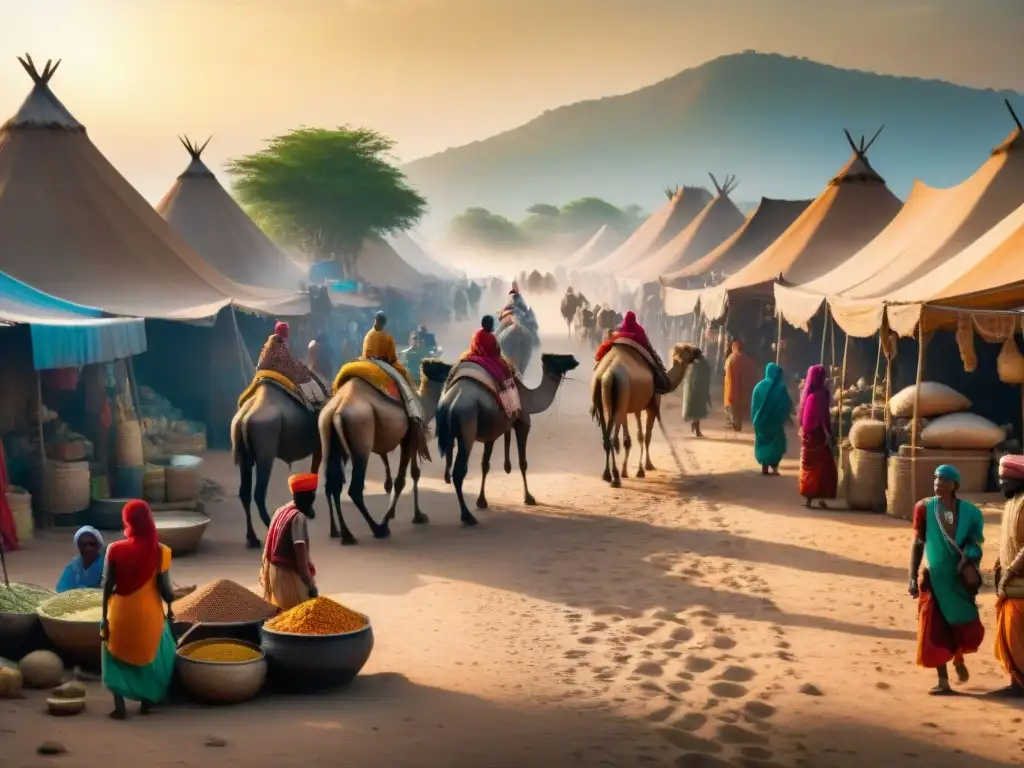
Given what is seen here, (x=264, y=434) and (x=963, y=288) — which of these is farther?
(x=963, y=288)

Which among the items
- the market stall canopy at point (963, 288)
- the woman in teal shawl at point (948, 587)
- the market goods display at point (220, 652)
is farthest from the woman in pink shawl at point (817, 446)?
the market goods display at point (220, 652)

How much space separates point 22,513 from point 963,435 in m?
9.52

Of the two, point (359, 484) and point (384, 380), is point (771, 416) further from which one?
point (359, 484)

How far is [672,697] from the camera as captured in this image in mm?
6406

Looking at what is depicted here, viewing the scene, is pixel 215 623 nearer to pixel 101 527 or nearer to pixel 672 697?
pixel 672 697

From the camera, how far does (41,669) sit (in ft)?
19.7

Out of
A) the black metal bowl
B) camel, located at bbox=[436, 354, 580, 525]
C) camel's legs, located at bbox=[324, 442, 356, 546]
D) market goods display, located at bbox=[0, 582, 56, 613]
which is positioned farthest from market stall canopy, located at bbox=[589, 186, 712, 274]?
the black metal bowl

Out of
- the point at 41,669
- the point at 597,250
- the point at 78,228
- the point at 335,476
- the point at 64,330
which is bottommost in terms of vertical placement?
the point at 41,669

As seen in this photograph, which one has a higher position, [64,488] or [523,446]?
[523,446]

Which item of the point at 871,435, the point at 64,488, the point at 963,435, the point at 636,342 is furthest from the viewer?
the point at 636,342

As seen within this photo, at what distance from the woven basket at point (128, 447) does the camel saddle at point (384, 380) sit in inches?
106

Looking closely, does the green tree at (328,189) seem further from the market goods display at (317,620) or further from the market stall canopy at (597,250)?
the market stall canopy at (597,250)

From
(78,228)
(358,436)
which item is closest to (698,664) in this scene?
(358,436)

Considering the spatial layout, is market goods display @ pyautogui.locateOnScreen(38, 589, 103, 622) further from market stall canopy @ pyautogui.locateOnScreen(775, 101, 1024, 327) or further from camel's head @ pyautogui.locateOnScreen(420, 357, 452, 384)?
market stall canopy @ pyautogui.locateOnScreen(775, 101, 1024, 327)
